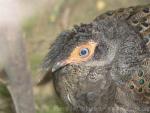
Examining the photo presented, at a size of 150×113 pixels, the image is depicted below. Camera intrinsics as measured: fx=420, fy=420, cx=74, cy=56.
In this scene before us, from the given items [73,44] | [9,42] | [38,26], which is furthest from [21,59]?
[38,26]

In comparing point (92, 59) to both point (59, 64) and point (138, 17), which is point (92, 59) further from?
point (138, 17)

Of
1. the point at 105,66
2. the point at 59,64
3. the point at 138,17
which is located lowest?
the point at 105,66

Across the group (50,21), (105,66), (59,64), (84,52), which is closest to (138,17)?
(105,66)

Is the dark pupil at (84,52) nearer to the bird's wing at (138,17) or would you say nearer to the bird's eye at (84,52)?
the bird's eye at (84,52)

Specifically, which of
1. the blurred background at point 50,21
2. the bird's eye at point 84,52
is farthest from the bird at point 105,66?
the blurred background at point 50,21

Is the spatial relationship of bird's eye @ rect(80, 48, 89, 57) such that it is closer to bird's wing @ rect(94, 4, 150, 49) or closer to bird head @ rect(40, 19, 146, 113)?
bird head @ rect(40, 19, 146, 113)

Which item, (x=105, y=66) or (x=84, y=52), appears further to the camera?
(x=105, y=66)

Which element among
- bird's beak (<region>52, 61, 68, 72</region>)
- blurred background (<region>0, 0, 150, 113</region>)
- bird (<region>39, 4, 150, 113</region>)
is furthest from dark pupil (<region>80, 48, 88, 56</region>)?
blurred background (<region>0, 0, 150, 113</region>)

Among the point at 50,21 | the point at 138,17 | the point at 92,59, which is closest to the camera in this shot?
the point at 92,59
